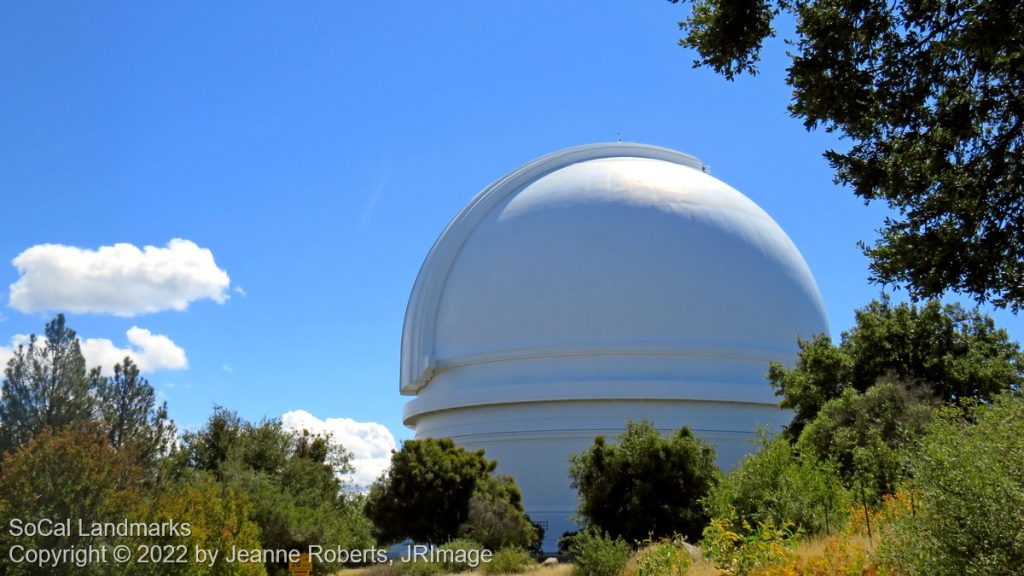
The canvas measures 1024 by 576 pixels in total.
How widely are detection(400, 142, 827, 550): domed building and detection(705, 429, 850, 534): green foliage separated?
12312 millimetres

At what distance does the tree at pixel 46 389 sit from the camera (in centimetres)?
→ 1855

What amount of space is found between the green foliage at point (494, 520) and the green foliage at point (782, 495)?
24.7ft

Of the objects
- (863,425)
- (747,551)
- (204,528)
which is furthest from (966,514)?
(863,425)

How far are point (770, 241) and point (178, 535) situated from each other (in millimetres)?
25107

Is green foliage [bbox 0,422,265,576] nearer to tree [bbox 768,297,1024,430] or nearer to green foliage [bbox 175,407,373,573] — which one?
green foliage [bbox 175,407,373,573]

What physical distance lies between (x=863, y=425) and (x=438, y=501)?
10087 millimetres

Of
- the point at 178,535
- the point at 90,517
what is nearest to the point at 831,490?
the point at 178,535

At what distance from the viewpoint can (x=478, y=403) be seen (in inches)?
1152

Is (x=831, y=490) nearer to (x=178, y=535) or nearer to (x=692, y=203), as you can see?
(x=178, y=535)

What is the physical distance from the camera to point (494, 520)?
70.5ft

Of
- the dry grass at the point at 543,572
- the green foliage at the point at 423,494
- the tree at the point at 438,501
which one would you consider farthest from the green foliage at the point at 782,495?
the green foliage at the point at 423,494
